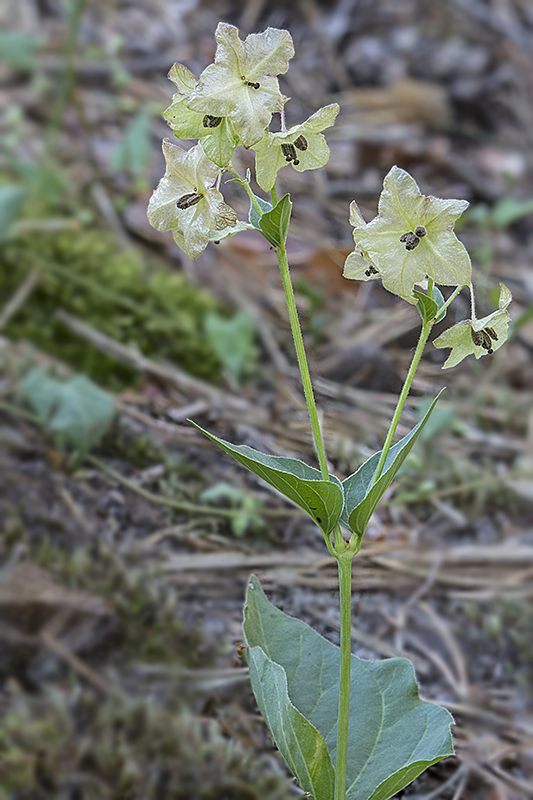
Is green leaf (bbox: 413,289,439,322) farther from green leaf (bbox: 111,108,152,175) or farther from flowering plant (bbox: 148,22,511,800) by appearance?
green leaf (bbox: 111,108,152,175)

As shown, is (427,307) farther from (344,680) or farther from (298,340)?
(344,680)

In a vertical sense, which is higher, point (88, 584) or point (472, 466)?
point (472, 466)

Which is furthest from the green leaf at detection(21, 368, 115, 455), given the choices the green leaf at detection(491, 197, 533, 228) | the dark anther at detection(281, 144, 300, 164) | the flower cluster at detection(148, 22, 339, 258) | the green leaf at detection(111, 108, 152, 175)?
the green leaf at detection(491, 197, 533, 228)

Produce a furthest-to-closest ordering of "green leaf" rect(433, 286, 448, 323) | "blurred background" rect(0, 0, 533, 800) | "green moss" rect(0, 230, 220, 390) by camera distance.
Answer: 1. "green moss" rect(0, 230, 220, 390)
2. "blurred background" rect(0, 0, 533, 800)
3. "green leaf" rect(433, 286, 448, 323)

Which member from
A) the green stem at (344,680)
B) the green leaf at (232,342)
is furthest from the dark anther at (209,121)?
the green leaf at (232,342)

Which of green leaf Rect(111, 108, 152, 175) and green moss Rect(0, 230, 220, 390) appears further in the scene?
green leaf Rect(111, 108, 152, 175)

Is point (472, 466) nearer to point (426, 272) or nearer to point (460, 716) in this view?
point (460, 716)

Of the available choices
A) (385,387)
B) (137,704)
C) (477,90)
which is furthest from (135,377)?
(477,90)
